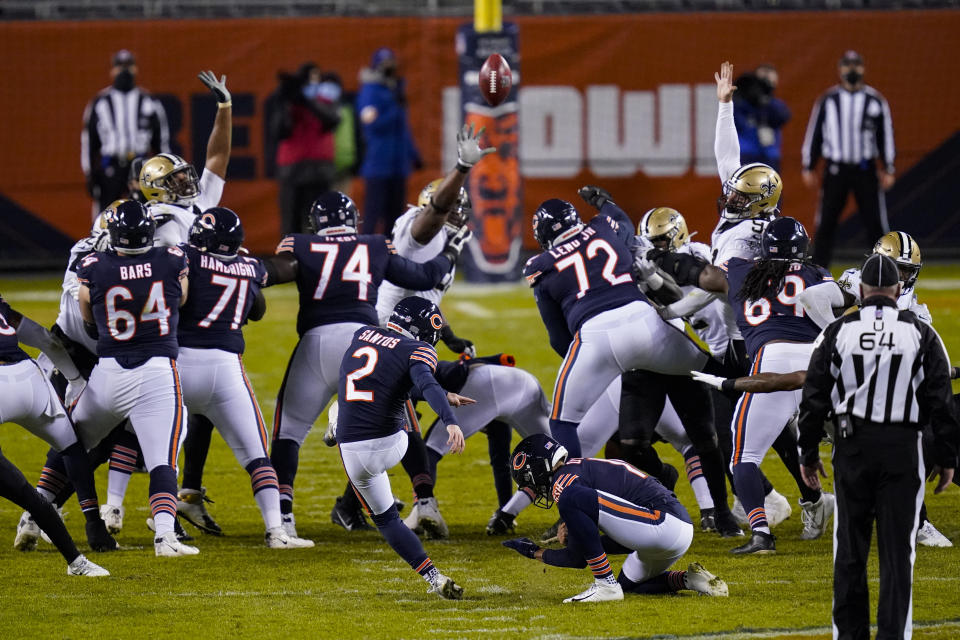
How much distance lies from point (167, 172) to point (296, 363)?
126 cm

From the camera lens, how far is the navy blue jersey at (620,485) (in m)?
5.75

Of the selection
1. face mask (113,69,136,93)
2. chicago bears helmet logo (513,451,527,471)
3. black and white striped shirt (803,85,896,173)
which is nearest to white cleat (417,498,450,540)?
chicago bears helmet logo (513,451,527,471)

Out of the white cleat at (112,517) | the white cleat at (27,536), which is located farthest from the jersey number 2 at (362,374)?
the white cleat at (27,536)

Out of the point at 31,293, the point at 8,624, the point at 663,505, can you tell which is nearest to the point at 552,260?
the point at 663,505

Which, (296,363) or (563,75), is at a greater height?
(563,75)

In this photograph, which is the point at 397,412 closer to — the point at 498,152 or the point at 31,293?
A: the point at 498,152

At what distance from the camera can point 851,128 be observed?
13664 mm

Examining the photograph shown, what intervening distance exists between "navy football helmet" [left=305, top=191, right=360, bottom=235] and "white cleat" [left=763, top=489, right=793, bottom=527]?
2.35 m

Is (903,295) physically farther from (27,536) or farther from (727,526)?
(27,536)

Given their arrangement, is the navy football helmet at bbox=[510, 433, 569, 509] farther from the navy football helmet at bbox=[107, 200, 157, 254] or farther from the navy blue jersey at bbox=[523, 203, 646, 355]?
the navy football helmet at bbox=[107, 200, 157, 254]

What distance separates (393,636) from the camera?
17.4 ft

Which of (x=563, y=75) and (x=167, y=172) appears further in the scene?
(x=563, y=75)

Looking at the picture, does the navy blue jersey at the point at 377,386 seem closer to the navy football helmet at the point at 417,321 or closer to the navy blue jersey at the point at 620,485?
the navy football helmet at the point at 417,321

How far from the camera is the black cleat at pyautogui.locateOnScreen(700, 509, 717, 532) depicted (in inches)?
281
